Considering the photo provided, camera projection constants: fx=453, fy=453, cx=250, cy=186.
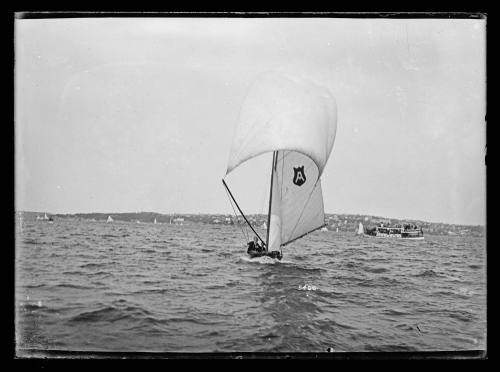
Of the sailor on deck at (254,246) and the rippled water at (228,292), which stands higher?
the sailor on deck at (254,246)

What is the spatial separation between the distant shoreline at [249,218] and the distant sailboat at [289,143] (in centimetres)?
9

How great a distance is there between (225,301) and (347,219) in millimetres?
1012

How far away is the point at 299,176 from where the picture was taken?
3164mm

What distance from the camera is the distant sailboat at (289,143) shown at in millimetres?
3113

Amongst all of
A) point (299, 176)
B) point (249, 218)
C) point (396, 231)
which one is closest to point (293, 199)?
point (299, 176)

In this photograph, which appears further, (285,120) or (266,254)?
(285,120)

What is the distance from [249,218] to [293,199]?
0.35 meters

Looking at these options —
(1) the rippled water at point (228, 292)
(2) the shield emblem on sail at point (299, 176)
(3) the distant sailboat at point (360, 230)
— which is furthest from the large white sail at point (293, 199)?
(3) the distant sailboat at point (360, 230)

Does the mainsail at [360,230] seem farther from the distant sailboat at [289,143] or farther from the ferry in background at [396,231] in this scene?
the distant sailboat at [289,143]

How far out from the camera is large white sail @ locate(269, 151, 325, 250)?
3148 mm

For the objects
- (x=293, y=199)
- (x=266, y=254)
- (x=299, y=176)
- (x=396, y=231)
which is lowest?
(x=266, y=254)

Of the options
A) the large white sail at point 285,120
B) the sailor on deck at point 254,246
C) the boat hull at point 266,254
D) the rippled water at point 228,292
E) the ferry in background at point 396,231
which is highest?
the large white sail at point 285,120

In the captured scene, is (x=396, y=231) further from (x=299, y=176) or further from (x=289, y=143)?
(x=289, y=143)
